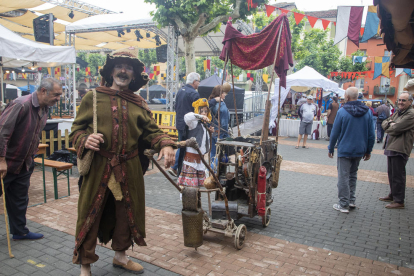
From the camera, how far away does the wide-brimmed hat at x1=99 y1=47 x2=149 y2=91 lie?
2949 millimetres

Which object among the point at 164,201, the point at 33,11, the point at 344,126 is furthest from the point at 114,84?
the point at 33,11

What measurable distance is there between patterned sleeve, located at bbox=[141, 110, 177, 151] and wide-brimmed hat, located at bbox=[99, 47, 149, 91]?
325 millimetres

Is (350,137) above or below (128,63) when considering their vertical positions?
below

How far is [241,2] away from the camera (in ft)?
36.4

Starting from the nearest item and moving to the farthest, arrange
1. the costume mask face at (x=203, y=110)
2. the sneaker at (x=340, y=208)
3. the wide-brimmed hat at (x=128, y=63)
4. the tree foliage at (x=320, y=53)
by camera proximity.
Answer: the wide-brimmed hat at (x=128, y=63) < the costume mask face at (x=203, y=110) < the sneaker at (x=340, y=208) < the tree foliage at (x=320, y=53)

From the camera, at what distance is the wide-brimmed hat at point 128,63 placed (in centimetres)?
295

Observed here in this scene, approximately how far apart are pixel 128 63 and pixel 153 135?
73cm

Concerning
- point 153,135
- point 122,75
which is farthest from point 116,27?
point 153,135

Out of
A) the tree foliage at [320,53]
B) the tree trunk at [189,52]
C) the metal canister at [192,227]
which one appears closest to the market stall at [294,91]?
the tree trunk at [189,52]

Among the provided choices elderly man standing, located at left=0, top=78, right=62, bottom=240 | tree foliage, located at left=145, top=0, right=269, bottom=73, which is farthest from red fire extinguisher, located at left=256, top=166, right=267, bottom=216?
tree foliage, located at left=145, top=0, right=269, bottom=73

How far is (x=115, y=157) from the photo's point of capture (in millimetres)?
2830

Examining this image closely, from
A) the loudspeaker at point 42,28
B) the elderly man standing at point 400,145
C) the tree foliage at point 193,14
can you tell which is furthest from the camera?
the tree foliage at point 193,14

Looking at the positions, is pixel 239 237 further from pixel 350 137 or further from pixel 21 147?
pixel 21 147

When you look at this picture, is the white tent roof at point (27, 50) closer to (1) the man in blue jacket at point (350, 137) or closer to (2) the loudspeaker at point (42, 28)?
(2) the loudspeaker at point (42, 28)
